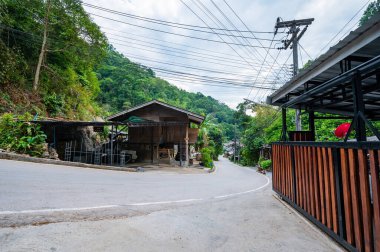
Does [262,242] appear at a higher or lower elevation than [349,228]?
lower

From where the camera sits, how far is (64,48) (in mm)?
17297

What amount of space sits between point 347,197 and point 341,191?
17 centimetres

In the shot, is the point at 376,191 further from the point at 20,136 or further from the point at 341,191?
the point at 20,136

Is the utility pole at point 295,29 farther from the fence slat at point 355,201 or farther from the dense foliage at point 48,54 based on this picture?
the dense foliage at point 48,54

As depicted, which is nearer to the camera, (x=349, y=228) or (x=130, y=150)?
(x=349, y=228)

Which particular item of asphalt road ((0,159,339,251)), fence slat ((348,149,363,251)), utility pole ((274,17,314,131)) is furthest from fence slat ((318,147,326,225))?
utility pole ((274,17,314,131))

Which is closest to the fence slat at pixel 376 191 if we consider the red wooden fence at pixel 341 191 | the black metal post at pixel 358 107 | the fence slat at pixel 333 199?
the red wooden fence at pixel 341 191

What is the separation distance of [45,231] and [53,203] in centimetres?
145

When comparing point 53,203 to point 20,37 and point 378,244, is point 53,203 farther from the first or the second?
point 20,37

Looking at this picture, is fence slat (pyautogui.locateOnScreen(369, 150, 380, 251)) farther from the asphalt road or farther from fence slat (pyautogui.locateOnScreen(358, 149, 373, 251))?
the asphalt road

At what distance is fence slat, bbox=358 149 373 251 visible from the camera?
2.36 meters

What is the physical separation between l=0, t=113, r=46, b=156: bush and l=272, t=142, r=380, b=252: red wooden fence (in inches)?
499

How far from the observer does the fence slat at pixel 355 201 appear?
2.51 metres

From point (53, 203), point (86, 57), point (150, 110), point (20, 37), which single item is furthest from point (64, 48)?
point (53, 203)
